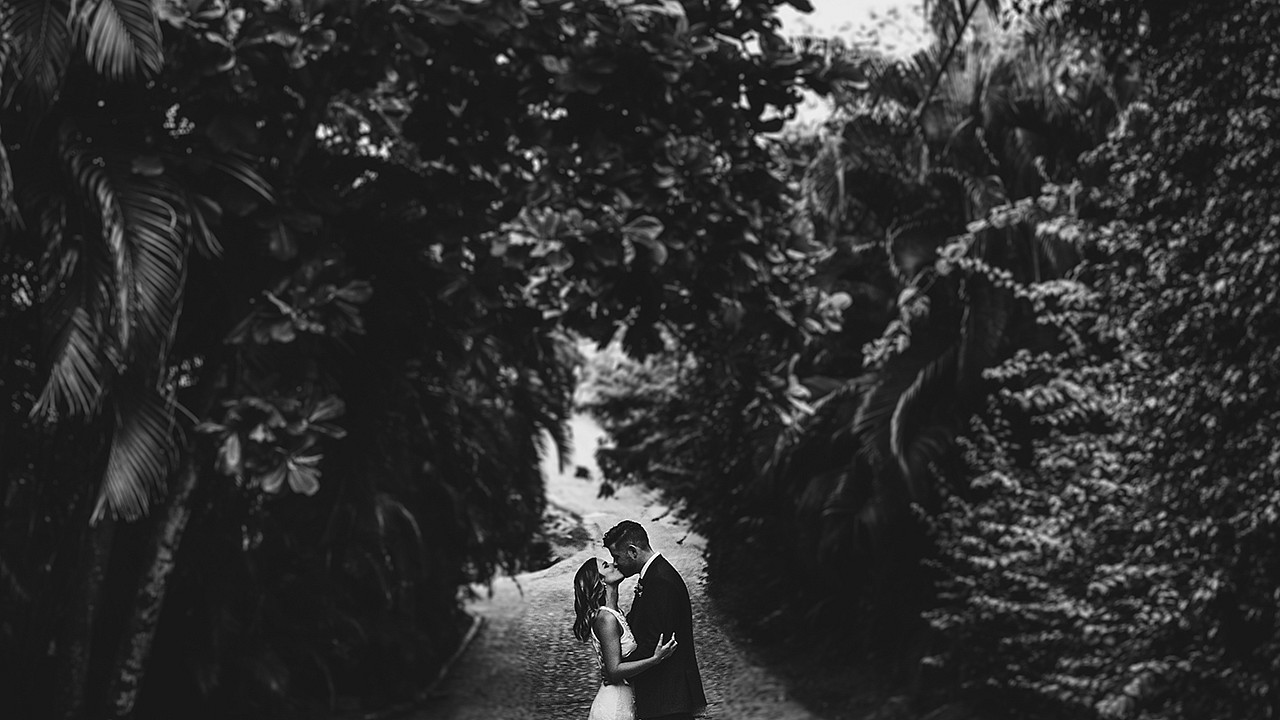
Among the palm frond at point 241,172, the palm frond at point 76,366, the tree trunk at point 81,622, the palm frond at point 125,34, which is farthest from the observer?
the tree trunk at point 81,622

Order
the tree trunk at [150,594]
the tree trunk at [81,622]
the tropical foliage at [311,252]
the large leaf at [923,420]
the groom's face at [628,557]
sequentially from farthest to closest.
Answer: the large leaf at [923,420] < the tree trunk at [81,622] < the tree trunk at [150,594] < the tropical foliage at [311,252] < the groom's face at [628,557]

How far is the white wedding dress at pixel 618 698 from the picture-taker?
182 cm

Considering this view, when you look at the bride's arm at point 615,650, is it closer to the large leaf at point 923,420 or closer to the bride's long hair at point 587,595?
the bride's long hair at point 587,595

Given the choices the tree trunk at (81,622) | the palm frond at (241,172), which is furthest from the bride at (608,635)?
the tree trunk at (81,622)

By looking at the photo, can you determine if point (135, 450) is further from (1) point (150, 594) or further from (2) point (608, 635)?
(2) point (608, 635)

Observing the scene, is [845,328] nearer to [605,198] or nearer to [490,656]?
[605,198]

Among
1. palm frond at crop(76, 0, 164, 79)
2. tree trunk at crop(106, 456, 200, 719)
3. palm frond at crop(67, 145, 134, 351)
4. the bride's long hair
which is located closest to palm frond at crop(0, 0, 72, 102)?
palm frond at crop(76, 0, 164, 79)

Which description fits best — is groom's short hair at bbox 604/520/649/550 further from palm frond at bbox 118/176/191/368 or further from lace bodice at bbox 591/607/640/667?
palm frond at bbox 118/176/191/368

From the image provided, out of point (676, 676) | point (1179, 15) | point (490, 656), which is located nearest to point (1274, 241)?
point (1179, 15)

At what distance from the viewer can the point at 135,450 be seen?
7270mm

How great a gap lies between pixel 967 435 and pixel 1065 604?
3.69m

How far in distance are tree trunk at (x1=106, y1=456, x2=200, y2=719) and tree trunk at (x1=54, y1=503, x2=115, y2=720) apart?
1.02 ft

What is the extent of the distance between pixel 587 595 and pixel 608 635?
64 millimetres

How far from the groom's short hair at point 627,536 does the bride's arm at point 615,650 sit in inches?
4.6
